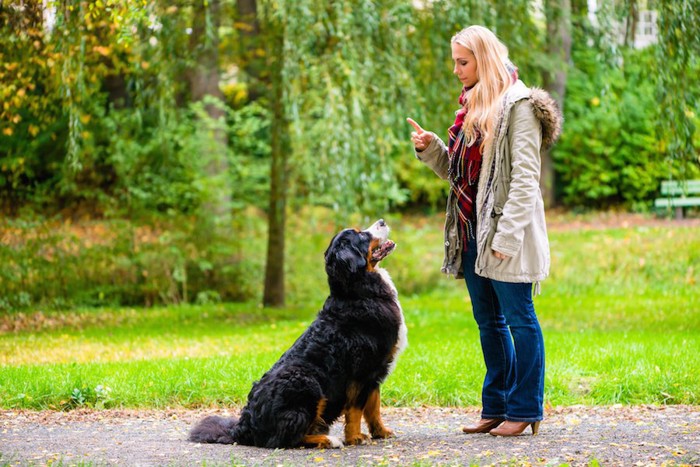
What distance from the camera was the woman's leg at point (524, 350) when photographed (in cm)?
484

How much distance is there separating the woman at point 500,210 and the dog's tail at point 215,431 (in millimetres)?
1533

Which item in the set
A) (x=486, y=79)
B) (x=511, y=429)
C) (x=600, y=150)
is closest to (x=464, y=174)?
(x=486, y=79)

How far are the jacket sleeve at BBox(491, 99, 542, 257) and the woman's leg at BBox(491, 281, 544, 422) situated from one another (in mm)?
286

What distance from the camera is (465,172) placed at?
5.07m

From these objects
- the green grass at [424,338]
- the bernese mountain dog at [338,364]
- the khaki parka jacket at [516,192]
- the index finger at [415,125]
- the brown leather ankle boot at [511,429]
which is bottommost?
the green grass at [424,338]

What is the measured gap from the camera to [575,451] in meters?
4.69

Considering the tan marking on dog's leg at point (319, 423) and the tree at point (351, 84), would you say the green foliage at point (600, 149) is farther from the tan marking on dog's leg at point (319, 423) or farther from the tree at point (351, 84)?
the tan marking on dog's leg at point (319, 423)

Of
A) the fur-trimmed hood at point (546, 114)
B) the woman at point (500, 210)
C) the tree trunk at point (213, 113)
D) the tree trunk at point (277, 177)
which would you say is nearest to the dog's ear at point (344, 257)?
the woman at point (500, 210)

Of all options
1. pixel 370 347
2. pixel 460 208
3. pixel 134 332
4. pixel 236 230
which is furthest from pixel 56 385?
pixel 236 230

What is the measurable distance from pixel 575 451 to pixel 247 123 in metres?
11.4

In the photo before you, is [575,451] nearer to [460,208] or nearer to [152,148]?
[460,208]

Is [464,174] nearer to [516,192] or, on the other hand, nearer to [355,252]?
[516,192]

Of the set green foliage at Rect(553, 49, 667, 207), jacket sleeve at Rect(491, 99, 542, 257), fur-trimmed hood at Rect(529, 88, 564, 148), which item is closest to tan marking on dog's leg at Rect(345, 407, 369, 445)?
jacket sleeve at Rect(491, 99, 542, 257)

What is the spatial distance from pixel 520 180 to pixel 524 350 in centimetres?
95
